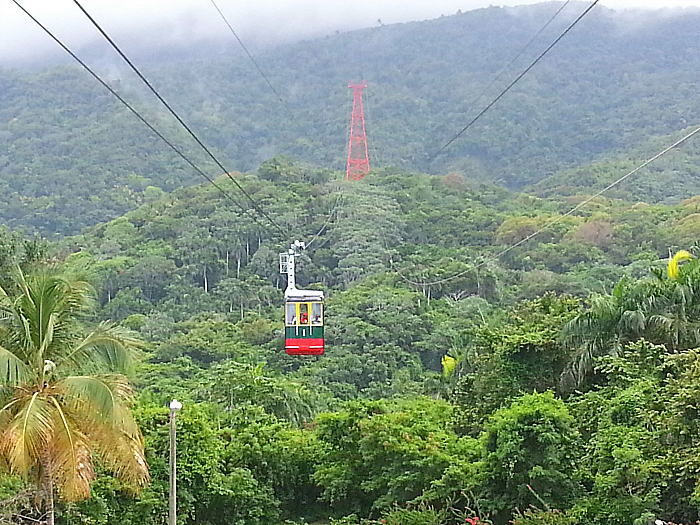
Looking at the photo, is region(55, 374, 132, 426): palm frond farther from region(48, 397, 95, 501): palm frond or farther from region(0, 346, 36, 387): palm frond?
region(0, 346, 36, 387): palm frond

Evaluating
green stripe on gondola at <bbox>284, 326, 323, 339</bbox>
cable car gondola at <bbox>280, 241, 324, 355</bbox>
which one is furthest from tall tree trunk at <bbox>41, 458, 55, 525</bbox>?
green stripe on gondola at <bbox>284, 326, 323, 339</bbox>

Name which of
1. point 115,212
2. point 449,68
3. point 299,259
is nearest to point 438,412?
point 299,259

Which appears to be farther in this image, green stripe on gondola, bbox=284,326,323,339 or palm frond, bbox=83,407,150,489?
green stripe on gondola, bbox=284,326,323,339

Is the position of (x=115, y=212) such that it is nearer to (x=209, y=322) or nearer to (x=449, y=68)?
(x=209, y=322)

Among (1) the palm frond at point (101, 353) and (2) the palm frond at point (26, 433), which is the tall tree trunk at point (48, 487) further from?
(1) the palm frond at point (101, 353)

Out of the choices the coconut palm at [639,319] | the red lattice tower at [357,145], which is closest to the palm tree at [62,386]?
the coconut palm at [639,319]

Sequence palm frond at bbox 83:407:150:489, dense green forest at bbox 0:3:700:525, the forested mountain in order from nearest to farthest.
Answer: palm frond at bbox 83:407:150:489 < dense green forest at bbox 0:3:700:525 < the forested mountain
